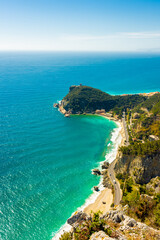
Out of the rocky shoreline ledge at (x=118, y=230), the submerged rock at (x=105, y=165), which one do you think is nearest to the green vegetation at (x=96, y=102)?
the submerged rock at (x=105, y=165)

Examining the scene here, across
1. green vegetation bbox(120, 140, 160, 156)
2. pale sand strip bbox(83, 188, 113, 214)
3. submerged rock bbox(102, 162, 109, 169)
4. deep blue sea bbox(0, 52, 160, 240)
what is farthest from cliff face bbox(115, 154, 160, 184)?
deep blue sea bbox(0, 52, 160, 240)

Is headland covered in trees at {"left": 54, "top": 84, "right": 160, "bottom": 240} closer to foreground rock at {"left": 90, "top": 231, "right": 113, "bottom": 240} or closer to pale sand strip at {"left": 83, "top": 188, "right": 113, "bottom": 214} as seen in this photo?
foreground rock at {"left": 90, "top": 231, "right": 113, "bottom": 240}

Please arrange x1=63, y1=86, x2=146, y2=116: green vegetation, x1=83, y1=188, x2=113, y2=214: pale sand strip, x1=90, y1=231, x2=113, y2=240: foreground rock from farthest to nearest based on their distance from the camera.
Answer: x1=63, y1=86, x2=146, y2=116: green vegetation, x1=83, y1=188, x2=113, y2=214: pale sand strip, x1=90, y1=231, x2=113, y2=240: foreground rock

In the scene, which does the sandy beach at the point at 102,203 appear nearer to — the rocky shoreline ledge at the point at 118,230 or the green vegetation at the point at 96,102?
the rocky shoreline ledge at the point at 118,230

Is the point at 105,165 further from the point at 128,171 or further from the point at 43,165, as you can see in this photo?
the point at 43,165

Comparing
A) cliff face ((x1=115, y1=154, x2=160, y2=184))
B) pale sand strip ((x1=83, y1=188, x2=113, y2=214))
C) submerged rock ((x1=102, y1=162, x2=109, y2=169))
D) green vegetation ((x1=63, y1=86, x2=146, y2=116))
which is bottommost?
pale sand strip ((x1=83, y1=188, x2=113, y2=214))

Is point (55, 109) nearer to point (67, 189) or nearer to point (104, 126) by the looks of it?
point (104, 126)
